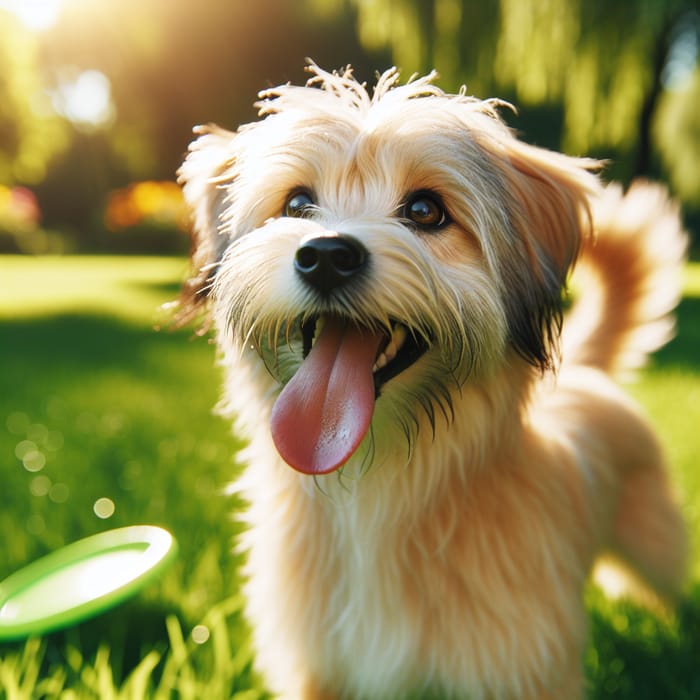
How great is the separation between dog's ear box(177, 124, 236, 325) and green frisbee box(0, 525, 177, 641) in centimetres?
67

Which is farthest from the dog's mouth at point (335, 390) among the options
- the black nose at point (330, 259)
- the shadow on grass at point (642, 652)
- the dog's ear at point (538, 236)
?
the shadow on grass at point (642, 652)

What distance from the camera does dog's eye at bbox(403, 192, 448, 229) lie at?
1.79 m

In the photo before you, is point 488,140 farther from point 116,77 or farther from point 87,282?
point 116,77

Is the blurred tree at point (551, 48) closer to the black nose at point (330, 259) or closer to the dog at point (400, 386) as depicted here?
the dog at point (400, 386)

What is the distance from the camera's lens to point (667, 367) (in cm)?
661

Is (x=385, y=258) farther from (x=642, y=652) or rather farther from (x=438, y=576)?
(x=642, y=652)

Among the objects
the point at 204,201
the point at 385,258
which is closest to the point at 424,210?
the point at 385,258

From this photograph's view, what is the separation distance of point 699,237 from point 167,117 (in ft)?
60.6

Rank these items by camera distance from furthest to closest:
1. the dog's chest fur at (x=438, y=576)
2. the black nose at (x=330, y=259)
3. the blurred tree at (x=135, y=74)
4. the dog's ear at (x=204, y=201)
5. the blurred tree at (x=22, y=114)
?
the blurred tree at (x=135, y=74)
the blurred tree at (x=22, y=114)
the dog's ear at (x=204, y=201)
the dog's chest fur at (x=438, y=576)
the black nose at (x=330, y=259)

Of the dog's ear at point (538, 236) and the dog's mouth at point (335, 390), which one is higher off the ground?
the dog's ear at point (538, 236)

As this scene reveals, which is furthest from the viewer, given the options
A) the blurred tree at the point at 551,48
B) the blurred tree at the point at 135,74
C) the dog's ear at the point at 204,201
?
the blurred tree at the point at 135,74

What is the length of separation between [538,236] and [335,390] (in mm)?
643

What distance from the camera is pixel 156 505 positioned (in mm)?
3320

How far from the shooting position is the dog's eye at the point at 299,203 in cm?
187
